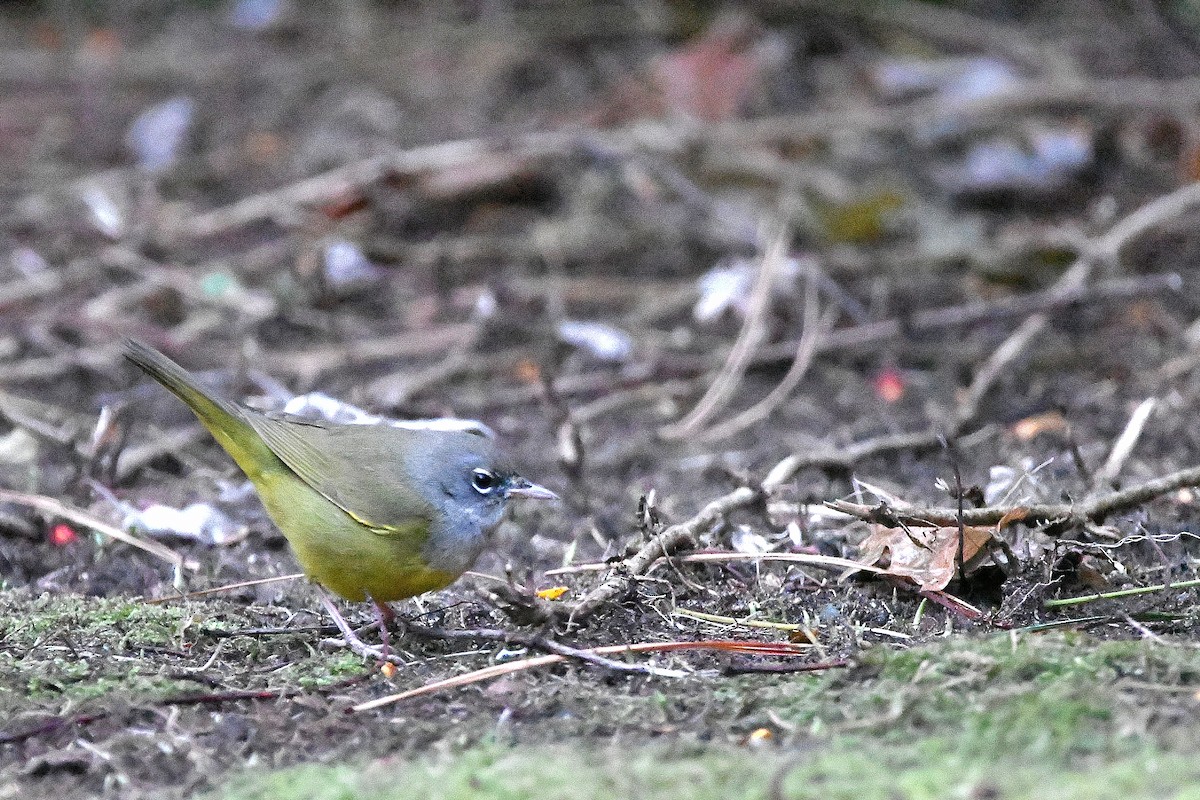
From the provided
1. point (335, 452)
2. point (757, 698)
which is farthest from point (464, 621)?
point (757, 698)

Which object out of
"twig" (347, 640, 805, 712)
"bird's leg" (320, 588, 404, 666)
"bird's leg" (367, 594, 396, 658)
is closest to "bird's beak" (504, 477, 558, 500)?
"bird's leg" (367, 594, 396, 658)

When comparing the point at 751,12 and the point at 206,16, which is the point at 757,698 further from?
the point at 206,16

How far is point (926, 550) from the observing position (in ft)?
14.0

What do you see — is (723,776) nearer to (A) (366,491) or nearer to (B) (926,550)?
(B) (926,550)

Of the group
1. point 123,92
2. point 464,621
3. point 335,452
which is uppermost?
point 123,92

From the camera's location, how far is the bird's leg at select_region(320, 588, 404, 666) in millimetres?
4020

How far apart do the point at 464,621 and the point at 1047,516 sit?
1.71 meters

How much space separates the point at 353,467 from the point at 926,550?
176 cm

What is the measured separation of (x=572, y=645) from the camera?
4.00 m

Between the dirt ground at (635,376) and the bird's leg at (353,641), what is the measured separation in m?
0.03

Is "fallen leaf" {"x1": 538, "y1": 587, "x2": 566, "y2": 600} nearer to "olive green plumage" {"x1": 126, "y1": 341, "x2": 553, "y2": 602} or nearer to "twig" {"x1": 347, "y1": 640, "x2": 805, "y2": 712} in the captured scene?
"olive green plumage" {"x1": 126, "y1": 341, "x2": 553, "y2": 602}

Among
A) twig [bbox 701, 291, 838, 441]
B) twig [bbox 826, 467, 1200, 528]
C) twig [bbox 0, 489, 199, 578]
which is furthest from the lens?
twig [bbox 701, 291, 838, 441]

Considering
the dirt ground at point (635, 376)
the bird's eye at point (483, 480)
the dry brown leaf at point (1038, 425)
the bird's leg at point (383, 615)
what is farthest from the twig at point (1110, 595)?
the dry brown leaf at point (1038, 425)

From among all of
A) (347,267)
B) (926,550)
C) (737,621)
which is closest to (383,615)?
(737,621)
